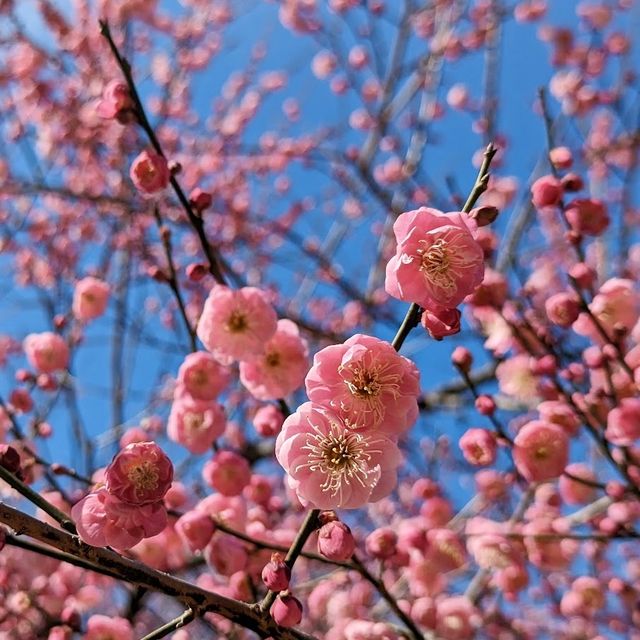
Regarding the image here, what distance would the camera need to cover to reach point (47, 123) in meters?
6.70

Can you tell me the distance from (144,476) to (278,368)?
0.91m

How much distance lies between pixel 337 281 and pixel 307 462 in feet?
10.6

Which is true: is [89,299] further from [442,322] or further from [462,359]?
[442,322]

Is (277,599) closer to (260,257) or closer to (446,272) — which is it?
(446,272)

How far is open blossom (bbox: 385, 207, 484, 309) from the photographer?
1388 millimetres

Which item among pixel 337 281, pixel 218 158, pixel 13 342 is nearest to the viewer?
pixel 337 281

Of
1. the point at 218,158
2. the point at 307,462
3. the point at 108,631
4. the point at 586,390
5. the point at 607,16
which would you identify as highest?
the point at 607,16

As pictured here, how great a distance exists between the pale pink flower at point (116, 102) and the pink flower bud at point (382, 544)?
163 centimetres

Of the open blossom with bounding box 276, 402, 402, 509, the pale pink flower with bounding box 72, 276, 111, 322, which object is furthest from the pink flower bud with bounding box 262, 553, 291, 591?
the pale pink flower with bounding box 72, 276, 111, 322

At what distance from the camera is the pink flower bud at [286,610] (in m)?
1.36

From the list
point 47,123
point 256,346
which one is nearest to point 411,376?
point 256,346

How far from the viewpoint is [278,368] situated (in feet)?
7.25

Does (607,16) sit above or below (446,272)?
above

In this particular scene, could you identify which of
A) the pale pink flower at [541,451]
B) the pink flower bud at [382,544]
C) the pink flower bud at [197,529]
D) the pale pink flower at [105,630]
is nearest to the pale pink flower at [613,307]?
the pale pink flower at [541,451]
